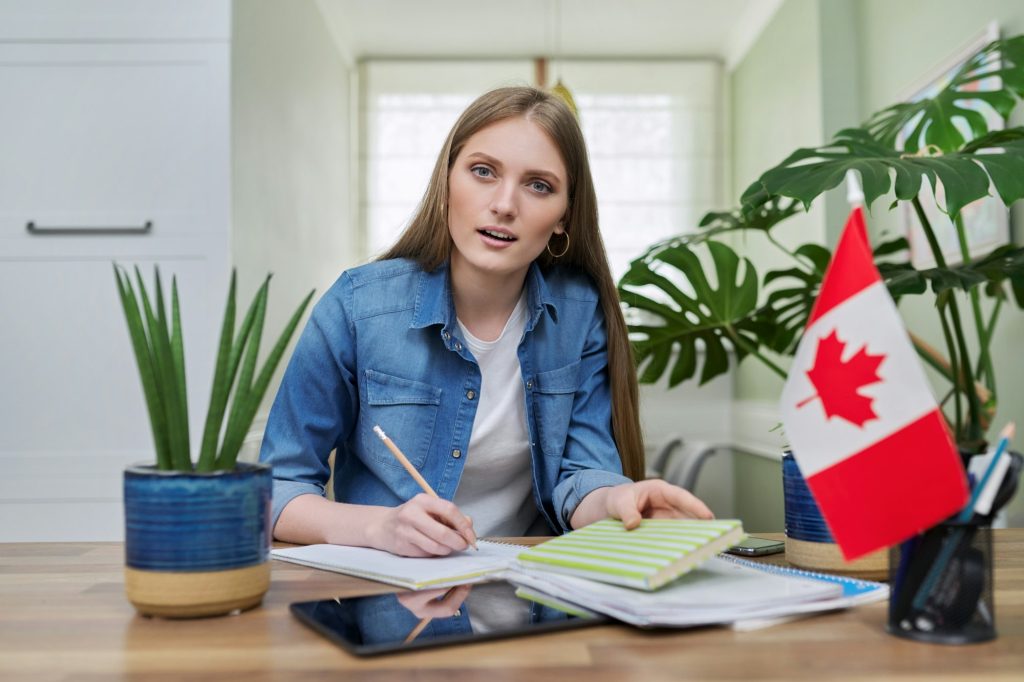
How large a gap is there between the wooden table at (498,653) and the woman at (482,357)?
21.0 inches

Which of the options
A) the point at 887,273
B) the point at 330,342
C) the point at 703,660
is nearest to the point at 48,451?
the point at 330,342

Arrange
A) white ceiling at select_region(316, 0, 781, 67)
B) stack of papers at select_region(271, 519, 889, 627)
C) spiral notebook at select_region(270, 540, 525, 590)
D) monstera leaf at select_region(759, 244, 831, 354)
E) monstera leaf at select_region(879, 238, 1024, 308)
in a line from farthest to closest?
1. white ceiling at select_region(316, 0, 781, 67)
2. monstera leaf at select_region(759, 244, 831, 354)
3. monstera leaf at select_region(879, 238, 1024, 308)
4. spiral notebook at select_region(270, 540, 525, 590)
5. stack of papers at select_region(271, 519, 889, 627)

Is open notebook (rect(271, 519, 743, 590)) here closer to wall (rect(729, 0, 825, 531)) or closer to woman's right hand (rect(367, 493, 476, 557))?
woman's right hand (rect(367, 493, 476, 557))

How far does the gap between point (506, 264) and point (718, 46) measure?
14.4 ft

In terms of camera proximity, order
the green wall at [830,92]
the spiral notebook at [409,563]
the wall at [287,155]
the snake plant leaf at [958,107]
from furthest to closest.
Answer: the wall at [287,155] → the green wall at [830,92] → the snake plant leaf at [958,107] → the spiral notebook at [409,563]

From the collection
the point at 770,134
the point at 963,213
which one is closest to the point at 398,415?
the point at 963,213

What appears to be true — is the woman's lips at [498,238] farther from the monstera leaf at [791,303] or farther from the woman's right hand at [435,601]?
the monstera leaf at [791,303]

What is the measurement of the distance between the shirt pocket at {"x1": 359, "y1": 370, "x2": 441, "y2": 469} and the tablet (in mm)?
554

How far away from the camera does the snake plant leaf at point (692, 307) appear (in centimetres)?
205

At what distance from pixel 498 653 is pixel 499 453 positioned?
0.79 metres

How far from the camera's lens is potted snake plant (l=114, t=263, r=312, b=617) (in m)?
0.70

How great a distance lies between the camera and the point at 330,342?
4.33 ft

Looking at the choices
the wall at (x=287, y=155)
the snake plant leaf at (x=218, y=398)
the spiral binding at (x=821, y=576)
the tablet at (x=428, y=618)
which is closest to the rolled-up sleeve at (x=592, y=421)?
the spiral binding at (x=821, y=576)

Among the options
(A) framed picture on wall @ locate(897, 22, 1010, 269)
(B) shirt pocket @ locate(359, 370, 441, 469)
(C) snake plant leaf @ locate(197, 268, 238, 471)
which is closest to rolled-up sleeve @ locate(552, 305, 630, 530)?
(B) shirt pocket @ locate(359, 370, 441, 469)
